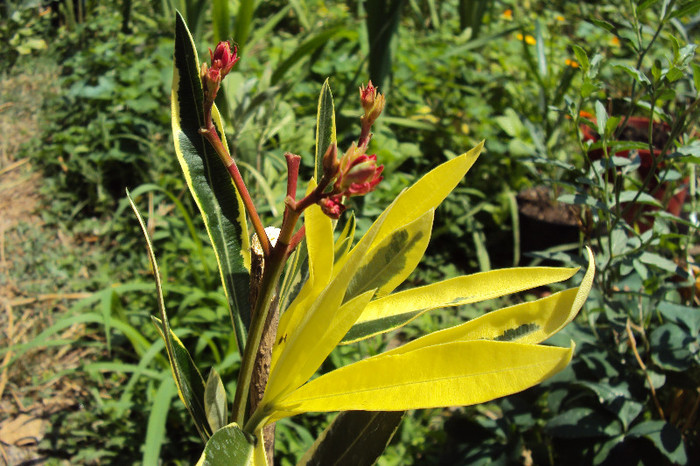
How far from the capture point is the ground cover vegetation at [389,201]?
1.18 m

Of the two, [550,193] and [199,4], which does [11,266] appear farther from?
[550,193]

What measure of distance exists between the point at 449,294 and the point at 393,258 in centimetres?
7

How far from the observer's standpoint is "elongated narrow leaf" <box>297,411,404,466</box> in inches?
25.5

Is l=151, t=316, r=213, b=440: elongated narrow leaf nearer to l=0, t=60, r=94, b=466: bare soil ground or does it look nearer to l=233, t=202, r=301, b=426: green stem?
l=233, t=202, r=301, b=426: green stem

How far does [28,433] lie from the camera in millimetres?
1601

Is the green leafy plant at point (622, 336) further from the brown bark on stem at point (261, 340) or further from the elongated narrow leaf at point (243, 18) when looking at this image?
the elongated narrow leaf at point (243, 18)

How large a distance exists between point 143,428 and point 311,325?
1252 mm

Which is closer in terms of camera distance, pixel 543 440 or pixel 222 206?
pixel 222 206

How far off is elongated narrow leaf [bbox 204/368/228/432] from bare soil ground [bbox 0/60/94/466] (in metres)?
1.16

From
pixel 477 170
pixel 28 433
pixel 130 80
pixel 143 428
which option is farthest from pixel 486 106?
pixel 28 433

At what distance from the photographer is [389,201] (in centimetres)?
213

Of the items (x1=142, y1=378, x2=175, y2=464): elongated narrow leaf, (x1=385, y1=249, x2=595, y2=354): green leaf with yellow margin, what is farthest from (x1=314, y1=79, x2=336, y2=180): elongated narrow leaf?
(x1=142, y1=378, x2=175, y2=464): elongated narrow leaf

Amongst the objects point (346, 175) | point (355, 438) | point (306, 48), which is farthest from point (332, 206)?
point (306, 48)

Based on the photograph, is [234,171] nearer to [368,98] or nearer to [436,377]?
[368,98]
